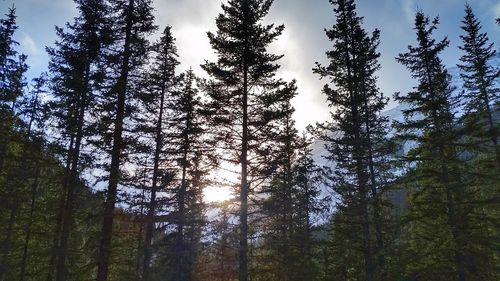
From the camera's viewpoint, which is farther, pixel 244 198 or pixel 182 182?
pixel 182 182

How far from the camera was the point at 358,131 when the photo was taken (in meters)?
18.1

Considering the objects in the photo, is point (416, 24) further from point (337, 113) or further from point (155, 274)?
point (155, 274)

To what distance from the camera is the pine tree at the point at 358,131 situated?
→ 56.6ft

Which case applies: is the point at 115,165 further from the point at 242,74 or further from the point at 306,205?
the point at 306,205

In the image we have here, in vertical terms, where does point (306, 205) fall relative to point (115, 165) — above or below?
above

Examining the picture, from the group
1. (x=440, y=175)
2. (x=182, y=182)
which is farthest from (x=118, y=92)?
(x=440, y=175)

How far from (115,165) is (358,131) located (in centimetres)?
1176

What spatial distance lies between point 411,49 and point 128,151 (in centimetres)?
1642

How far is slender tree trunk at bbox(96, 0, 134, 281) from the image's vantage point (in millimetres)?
13148

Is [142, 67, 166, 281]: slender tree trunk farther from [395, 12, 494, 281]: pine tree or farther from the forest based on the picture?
[395, 12, 494, 281]: pine tree

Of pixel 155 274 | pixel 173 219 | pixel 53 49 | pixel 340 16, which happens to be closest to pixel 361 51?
pixel 340 16

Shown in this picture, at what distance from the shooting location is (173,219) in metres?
19.5

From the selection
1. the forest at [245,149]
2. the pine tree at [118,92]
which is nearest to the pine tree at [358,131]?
the forest at [245,149]

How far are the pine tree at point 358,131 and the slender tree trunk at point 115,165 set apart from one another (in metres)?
10.1
